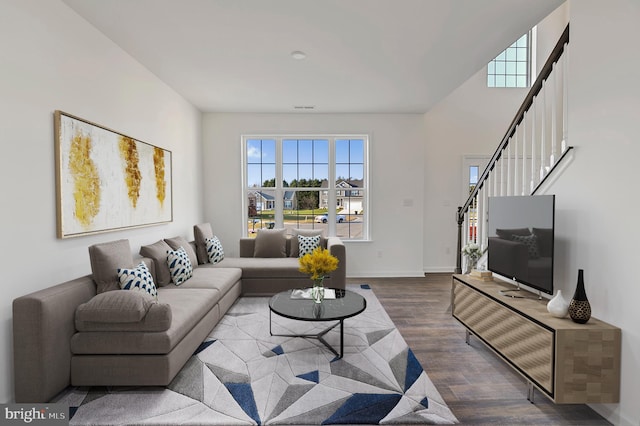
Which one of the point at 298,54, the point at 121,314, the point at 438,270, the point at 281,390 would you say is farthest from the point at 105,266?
the point at 438,270

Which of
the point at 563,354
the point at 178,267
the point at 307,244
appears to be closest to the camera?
the point at 563,354

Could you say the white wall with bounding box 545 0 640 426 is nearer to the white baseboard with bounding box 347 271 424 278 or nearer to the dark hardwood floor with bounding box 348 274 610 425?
the dark hardwood floor with bounding box 348 274 610 425

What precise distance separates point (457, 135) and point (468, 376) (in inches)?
177

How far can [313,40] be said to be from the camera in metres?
2.97

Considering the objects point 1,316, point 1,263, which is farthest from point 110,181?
point 1,316

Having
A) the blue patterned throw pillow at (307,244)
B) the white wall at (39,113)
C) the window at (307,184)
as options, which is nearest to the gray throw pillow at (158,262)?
the white wall at (39,113)

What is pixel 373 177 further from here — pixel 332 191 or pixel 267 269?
pixel 267 269

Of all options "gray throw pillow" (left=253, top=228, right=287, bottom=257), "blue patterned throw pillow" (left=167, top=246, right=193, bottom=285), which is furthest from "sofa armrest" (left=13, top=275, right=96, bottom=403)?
"gray throw pillow" (left=253, top=228, right=287, bottom=257)

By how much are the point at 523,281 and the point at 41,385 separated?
3379 millimetres

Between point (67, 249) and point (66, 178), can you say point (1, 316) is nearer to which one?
point (67, 249)

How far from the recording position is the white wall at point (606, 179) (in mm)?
1847

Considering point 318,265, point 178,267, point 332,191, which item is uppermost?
point 332,191

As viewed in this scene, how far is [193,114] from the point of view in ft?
16.9

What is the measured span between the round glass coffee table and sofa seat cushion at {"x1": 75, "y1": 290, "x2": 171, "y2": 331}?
3.02 ft
